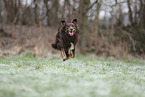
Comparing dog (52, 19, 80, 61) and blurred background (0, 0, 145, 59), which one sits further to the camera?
blurred background (0, 0, 145, 59)

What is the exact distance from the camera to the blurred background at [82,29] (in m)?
11.2

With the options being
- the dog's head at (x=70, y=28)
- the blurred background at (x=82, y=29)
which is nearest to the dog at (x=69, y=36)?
the dog's head at (x=70, y=28)

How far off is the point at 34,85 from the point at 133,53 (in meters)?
10.9

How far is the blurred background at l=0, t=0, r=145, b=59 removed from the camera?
11164 mm

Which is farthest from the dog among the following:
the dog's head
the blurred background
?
the blurred background

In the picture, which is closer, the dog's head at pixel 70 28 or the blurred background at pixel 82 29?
the dog's head at pixel 70 28

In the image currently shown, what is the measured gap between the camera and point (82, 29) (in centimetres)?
1332

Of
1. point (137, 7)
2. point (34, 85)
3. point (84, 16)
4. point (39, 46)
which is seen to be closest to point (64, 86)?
point (34, 85)

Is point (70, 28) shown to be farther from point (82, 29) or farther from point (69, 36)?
point (82, 29)

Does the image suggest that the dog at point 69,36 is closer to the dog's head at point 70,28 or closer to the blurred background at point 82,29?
the dog's head at point 70,28

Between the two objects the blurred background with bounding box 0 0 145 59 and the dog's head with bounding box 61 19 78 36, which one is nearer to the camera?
the dog's head with bounding box 61 19 78 36

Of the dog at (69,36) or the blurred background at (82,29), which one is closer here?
the dog at (69,36)

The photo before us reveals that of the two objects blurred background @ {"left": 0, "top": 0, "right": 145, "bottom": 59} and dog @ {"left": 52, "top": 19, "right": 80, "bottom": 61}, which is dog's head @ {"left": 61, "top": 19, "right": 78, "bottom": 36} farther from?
blurred background @ {"left": 0, "top": 0, "right": 145, "bottom": 59}

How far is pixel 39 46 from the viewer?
1063 cm
